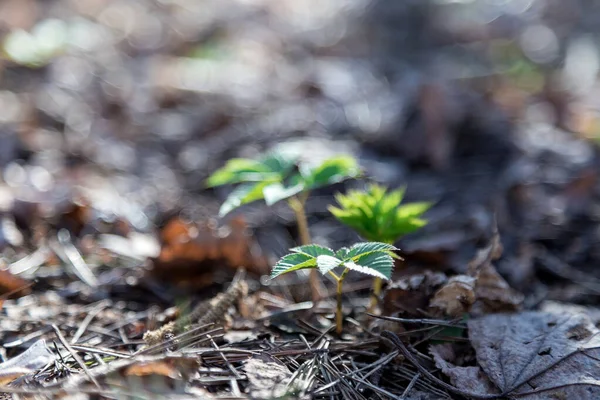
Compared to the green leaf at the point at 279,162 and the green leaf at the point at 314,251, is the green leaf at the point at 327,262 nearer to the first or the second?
the green leaf at the point at 314,251

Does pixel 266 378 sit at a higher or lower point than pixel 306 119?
higher

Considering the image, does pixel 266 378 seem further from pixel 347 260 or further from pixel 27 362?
pixel 27 362

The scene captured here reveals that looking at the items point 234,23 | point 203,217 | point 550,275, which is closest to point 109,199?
point 203,217

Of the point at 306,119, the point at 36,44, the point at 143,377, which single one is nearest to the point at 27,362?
the point at 143,377

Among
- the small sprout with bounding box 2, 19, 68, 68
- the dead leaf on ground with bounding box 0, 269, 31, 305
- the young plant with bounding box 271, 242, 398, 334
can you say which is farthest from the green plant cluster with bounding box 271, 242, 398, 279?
the small sprout with bounding box 2, 19, 68, 68

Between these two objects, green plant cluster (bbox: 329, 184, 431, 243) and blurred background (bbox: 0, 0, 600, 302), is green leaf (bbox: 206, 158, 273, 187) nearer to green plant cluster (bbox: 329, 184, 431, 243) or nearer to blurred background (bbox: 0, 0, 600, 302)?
green plant cluster (bbox: 329, 184, 431, 243)
